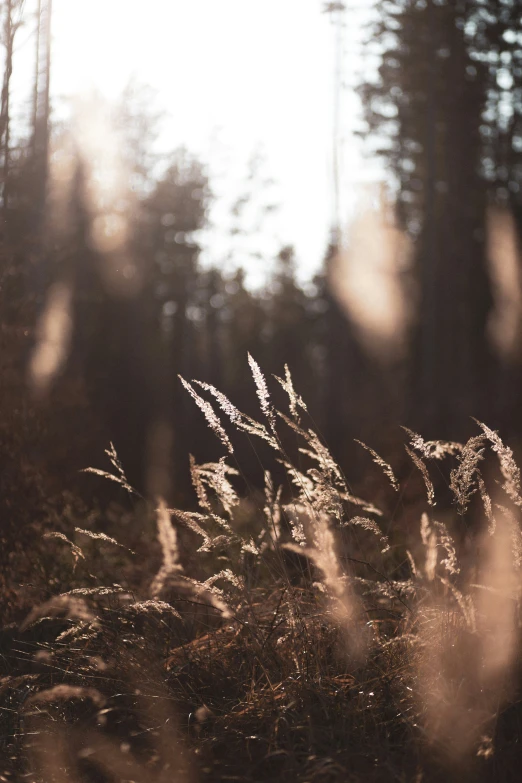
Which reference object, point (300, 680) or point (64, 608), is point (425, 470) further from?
point (64, 608)

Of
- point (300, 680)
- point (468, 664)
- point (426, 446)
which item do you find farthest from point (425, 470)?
point (300, 680)

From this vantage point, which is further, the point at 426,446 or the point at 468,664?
the point at 426,446

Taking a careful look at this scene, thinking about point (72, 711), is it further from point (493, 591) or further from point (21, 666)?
point (493, 591)

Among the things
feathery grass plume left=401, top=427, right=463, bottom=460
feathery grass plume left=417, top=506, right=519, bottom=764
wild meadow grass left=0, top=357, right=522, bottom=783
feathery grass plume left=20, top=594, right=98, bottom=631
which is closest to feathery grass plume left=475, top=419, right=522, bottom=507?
wild meadow grass left=0, top=357, right=522, bottom=783

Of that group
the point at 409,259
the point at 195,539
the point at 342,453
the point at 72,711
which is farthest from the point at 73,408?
the point at 409,259

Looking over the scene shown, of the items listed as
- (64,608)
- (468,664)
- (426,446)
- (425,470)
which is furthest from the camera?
(64,608)

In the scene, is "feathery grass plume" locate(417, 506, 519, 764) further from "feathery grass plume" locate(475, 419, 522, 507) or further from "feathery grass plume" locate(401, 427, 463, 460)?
"feathery grass plume" locate(401, 427, 463, 460)

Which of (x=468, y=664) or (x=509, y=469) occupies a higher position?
(x=509, y=469)

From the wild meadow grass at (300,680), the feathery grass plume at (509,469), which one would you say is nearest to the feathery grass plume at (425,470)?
the wild meadow grass at (300,680)

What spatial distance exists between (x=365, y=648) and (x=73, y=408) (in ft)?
16.6

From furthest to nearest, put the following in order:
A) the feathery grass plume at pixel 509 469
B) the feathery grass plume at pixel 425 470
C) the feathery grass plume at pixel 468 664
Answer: the feathery grass plume at pixel 425 470 → the feathery grass plume at pixel 509 469 → the feathery grass plume at pixel 468 664

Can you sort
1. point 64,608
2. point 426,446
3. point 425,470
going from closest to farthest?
point 425,470 < point 426,446 < point 64,608

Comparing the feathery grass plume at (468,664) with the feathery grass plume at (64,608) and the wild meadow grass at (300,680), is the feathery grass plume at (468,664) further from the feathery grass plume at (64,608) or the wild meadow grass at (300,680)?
the feathery grass plume at (64,608)

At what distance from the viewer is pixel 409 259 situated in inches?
1120
